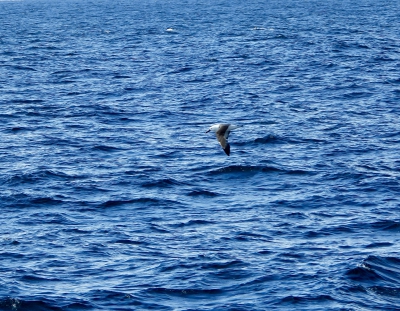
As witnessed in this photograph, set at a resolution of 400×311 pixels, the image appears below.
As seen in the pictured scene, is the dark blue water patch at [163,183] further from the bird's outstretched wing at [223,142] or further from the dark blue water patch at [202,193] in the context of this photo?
the bird's outstretched wing at [223,142]

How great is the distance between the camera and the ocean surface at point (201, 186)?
2592 centimetres

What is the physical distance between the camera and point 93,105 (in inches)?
2115

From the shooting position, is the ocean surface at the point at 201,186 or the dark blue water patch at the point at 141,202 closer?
the ocean surface at the point at 201,186

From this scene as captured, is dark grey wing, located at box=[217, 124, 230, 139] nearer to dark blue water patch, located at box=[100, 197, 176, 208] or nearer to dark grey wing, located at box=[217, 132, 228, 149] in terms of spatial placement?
dark grey wing, located at box=[217, 132, 228, 149]

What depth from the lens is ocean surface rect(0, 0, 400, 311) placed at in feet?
85.0

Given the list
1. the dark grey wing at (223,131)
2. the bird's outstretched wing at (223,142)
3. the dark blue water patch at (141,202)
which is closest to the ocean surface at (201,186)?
the dark blue water patch at (141,202)

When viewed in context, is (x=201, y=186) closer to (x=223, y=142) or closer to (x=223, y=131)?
(x=223, y=131)

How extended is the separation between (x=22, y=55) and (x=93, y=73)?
1737 cm

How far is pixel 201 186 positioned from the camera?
3584cm

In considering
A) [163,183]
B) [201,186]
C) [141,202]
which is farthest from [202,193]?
[141,202]

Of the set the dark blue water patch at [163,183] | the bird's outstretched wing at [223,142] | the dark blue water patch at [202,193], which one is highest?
the bird's outstretched wing at [223,142]

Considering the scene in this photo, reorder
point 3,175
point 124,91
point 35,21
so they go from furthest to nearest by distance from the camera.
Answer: point 35,21 < point 124,91 < point 3,175

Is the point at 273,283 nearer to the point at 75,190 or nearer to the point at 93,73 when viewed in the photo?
the point at 75,190

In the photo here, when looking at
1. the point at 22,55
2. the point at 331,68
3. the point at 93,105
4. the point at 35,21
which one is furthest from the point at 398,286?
the point at 35,21
